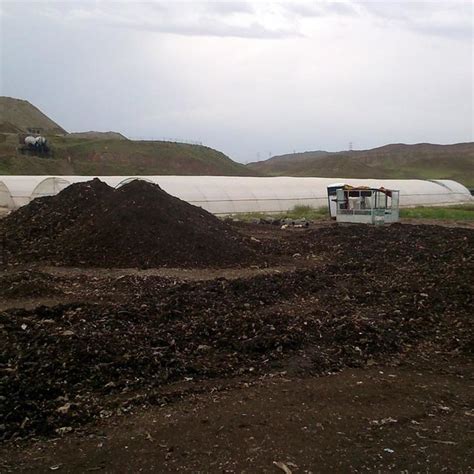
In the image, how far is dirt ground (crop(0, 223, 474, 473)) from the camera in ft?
14.2

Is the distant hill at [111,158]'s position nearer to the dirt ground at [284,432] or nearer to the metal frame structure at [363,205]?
the metal frame structure at [363,205]

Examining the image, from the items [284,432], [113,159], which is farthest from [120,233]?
[113,159]

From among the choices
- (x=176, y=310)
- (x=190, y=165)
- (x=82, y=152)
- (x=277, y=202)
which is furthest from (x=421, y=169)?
(x=176, y=310)

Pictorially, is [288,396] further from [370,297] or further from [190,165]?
[190,165]

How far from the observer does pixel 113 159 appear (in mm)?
66875

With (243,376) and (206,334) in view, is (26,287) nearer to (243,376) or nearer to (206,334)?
(206,334)

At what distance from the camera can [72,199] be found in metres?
16.7

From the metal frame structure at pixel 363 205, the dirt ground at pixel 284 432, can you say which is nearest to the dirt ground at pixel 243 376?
the dirt ground at pixel 284 432

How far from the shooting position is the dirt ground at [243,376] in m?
4.33

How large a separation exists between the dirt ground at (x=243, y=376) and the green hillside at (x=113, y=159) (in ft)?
152

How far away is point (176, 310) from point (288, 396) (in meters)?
3.04

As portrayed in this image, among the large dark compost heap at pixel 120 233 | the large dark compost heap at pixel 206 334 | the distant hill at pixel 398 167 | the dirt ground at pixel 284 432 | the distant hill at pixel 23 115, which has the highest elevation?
the distant hill at pixel 23 115

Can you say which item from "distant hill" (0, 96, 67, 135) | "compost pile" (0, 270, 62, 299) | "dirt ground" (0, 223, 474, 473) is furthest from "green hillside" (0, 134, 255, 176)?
"dirt ground" (0, 223, 474, 473)

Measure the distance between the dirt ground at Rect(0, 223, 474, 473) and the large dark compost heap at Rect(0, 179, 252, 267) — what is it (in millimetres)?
2671
